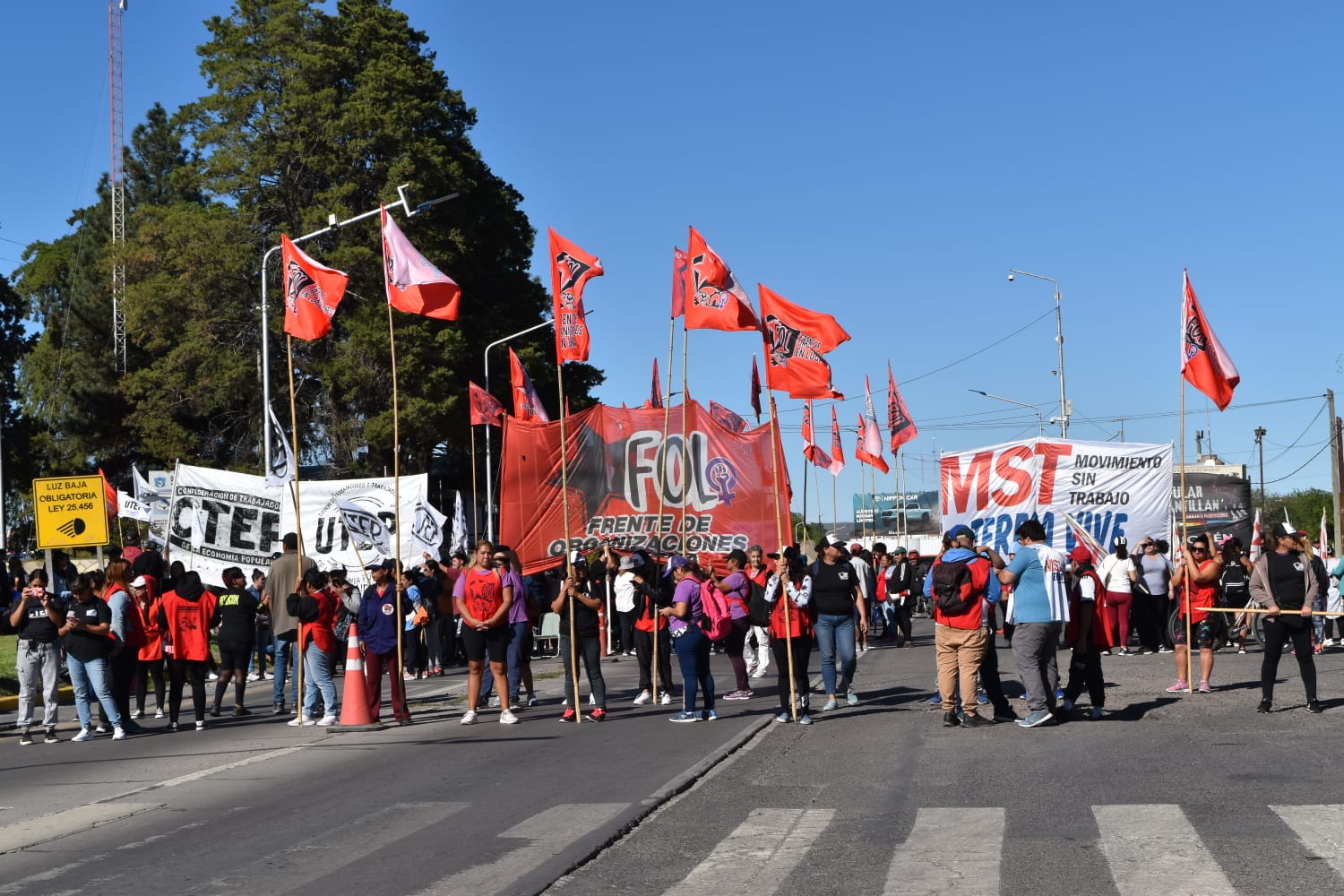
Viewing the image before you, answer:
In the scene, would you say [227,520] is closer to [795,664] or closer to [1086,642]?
[795,664]

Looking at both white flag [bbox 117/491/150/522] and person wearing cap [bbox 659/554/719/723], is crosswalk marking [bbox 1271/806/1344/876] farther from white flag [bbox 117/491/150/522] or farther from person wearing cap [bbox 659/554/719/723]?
white flag [bbox 117/491/150/522]

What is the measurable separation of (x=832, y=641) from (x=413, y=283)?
657cm

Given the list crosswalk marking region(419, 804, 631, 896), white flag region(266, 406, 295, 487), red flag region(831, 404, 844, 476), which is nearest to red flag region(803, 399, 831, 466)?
red flag region(831, 404, 844, 476)

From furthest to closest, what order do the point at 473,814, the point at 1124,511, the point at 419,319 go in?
the point at 419,319 → the point at 1124,511 → the point at 473,814

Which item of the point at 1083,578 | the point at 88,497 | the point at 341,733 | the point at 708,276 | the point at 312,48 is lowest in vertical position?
the point at 341,733

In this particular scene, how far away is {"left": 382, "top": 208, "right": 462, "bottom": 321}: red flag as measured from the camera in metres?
18.1

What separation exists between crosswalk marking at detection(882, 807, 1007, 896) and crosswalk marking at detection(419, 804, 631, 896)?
5.88ft

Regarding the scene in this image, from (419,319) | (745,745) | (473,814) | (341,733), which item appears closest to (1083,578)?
(745,745)

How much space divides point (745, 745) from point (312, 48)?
Answer: 37.0 m

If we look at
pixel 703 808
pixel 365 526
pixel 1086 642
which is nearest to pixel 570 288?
pixel 1086 642

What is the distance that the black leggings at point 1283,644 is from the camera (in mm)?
14352

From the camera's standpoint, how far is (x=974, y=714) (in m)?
13.7

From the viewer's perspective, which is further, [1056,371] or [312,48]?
[1056,371]

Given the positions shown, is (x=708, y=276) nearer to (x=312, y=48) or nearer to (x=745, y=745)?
(x=745, y=745)
